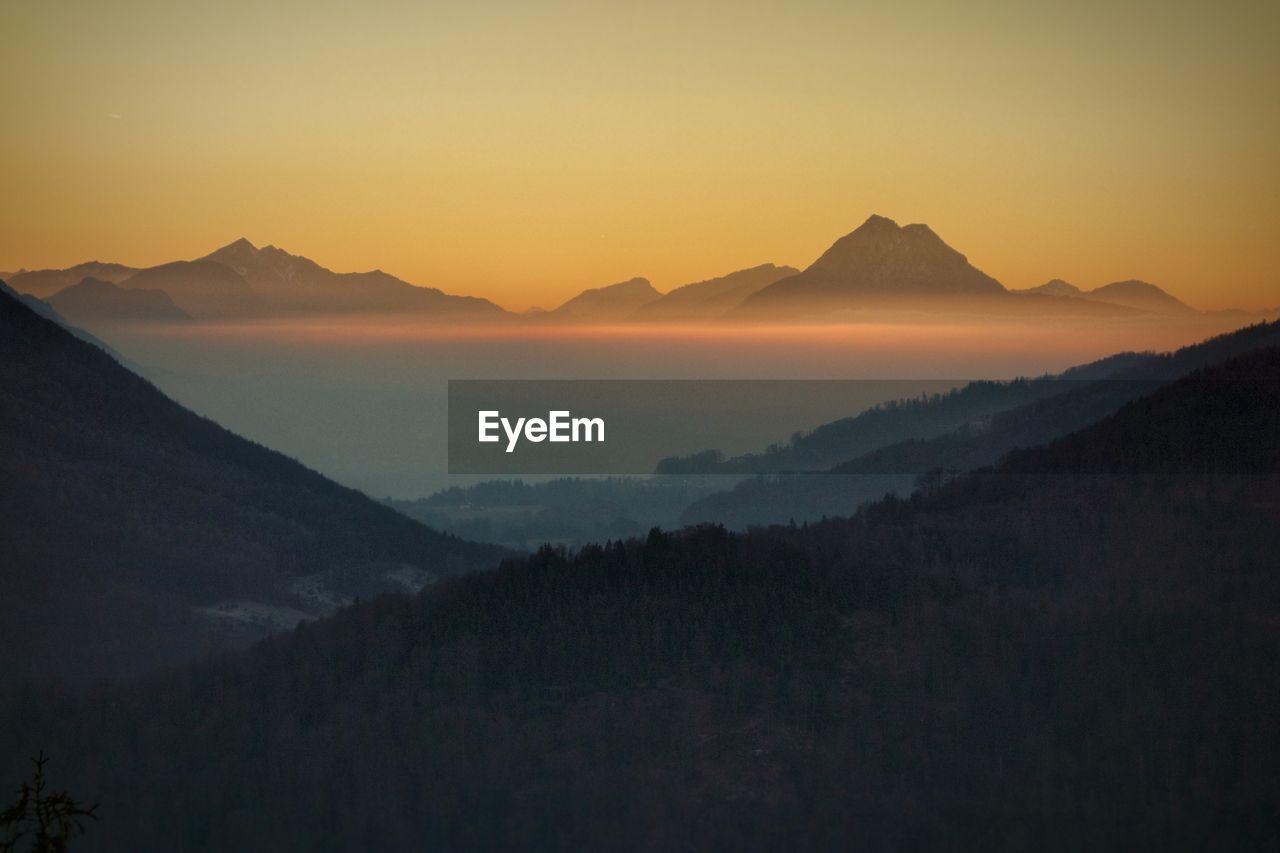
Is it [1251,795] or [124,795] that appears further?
[124,795]

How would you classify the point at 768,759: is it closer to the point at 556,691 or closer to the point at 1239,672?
the point at 556,691

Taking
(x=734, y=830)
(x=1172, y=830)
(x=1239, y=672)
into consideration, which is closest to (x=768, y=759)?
(x=734, y=830)

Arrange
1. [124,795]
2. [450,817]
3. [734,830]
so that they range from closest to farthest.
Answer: [734,830] < [450,817] < [124,795]

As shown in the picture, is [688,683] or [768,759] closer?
[768,759]

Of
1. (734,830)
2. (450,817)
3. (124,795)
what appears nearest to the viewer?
(734,830)

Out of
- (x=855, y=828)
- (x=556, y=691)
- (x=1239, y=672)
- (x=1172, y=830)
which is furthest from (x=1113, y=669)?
(x=556, y=691)

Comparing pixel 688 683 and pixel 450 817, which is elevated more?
pixel 688 683

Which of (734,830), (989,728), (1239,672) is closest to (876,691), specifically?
(989,728)

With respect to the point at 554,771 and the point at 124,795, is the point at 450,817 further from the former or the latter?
the point at 124,795
